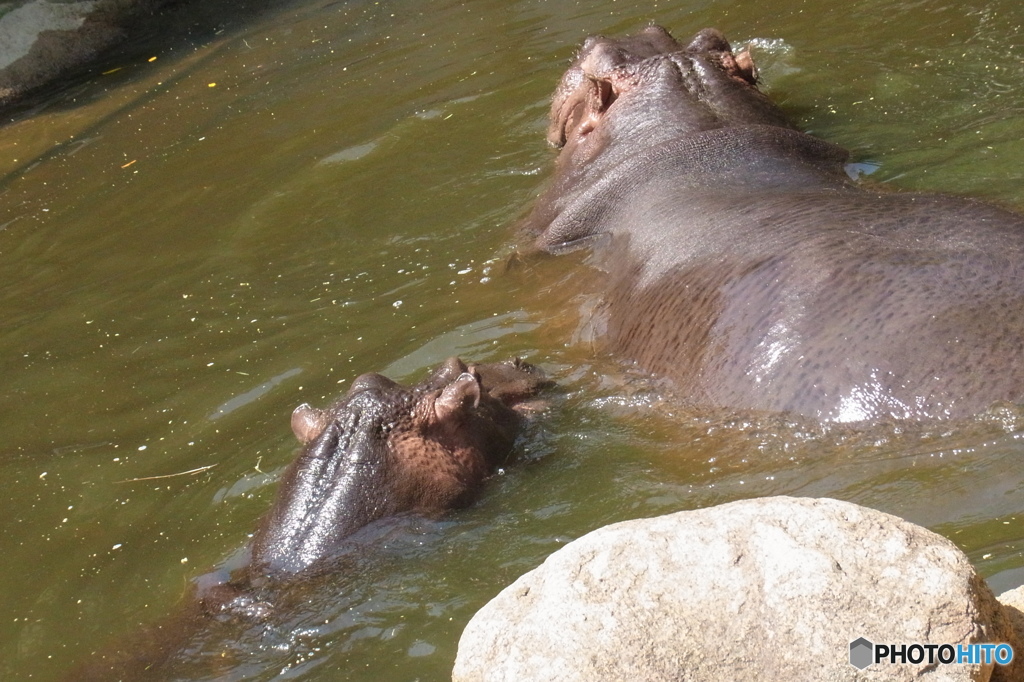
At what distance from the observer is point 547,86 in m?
8.41

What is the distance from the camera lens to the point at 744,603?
93.9 inches

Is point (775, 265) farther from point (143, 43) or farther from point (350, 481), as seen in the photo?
point (143, 43)

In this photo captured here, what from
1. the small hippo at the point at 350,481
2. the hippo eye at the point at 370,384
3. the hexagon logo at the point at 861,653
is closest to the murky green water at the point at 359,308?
the small hippo at the point at 350,481

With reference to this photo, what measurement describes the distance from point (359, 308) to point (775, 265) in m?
2.45

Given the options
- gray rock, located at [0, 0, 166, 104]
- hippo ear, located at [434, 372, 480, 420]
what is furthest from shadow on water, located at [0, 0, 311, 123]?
hippo ear, located at [434, 372, 480, 420]

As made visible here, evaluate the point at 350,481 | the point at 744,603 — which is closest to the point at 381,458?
the point at 350,481

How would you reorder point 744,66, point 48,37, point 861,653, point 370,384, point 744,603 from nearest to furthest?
point 861,653 → point 744,603 → point 370,384 → point 744,66 → point 48,37

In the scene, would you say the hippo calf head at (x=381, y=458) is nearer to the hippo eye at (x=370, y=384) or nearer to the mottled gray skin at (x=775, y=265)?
the hippo eye at (x=370, y=384)

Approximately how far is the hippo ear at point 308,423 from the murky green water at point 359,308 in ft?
1.36

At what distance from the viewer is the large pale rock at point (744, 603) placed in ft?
7.45

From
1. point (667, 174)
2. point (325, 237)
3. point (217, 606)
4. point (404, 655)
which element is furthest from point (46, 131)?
point (404, 655)

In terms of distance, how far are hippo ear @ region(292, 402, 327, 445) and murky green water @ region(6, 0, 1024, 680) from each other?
0.42 m

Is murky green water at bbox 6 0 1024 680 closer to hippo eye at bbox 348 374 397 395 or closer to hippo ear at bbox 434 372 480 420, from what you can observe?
hippo ear at bbox 434 372 480 420

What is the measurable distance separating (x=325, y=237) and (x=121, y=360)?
4.68 feet
